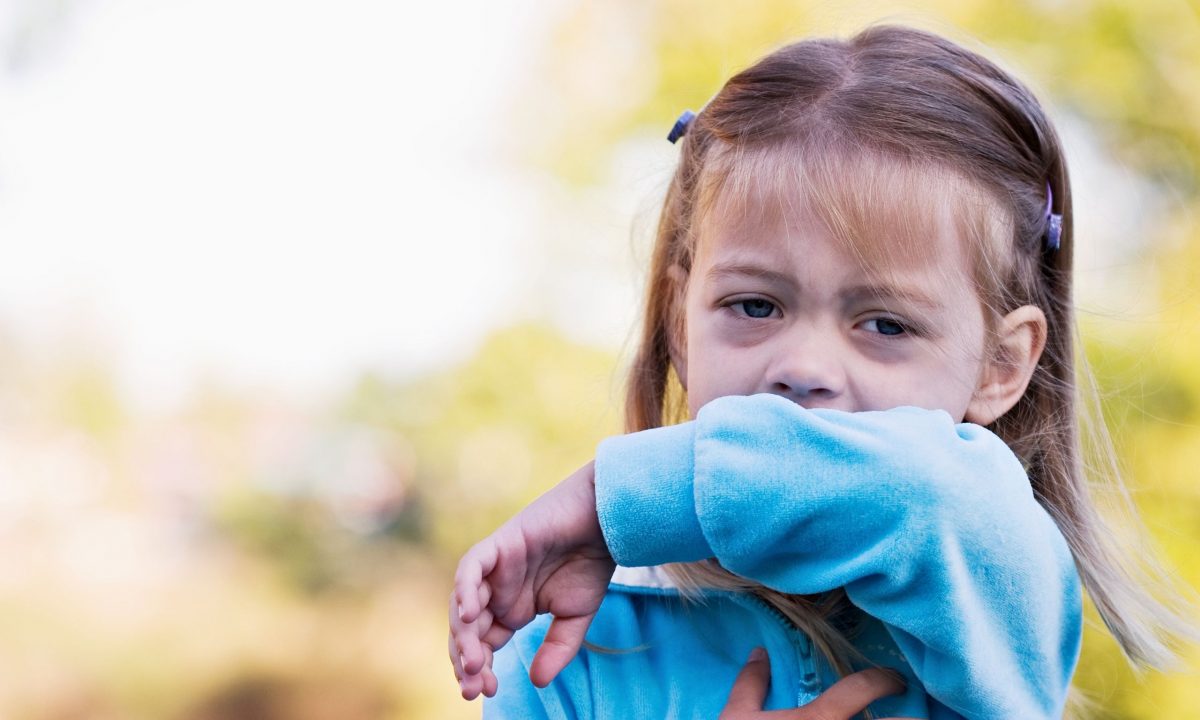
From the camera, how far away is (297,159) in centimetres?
655

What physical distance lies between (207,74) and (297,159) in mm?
841

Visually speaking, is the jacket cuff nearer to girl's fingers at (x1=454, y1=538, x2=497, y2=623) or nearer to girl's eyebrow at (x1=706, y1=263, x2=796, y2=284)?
girl's fingers at (x1=454, y1=538, x2=497, y2=623)

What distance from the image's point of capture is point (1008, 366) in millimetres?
1691

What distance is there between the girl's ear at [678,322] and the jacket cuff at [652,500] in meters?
0.54

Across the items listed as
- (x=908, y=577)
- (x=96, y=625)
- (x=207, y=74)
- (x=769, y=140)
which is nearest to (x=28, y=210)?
(x=207, y=74)

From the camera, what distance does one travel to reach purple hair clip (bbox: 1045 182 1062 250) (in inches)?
69.2

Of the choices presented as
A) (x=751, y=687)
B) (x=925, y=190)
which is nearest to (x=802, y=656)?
(x=751, y=687)

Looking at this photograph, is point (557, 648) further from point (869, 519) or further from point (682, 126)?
point (682, 126)

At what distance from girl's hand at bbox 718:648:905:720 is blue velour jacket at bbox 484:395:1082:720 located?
11cm

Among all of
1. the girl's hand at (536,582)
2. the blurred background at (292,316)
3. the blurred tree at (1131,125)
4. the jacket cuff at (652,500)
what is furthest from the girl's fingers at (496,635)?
the blurred background at (292,316)

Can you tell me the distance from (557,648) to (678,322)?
649 millimetres

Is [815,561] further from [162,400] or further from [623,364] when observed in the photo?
[162,400]

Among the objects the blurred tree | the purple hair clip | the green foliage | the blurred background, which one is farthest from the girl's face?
the blurred background

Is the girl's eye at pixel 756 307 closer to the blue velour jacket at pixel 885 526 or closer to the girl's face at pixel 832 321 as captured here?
the girl's face at pixel 832 321
